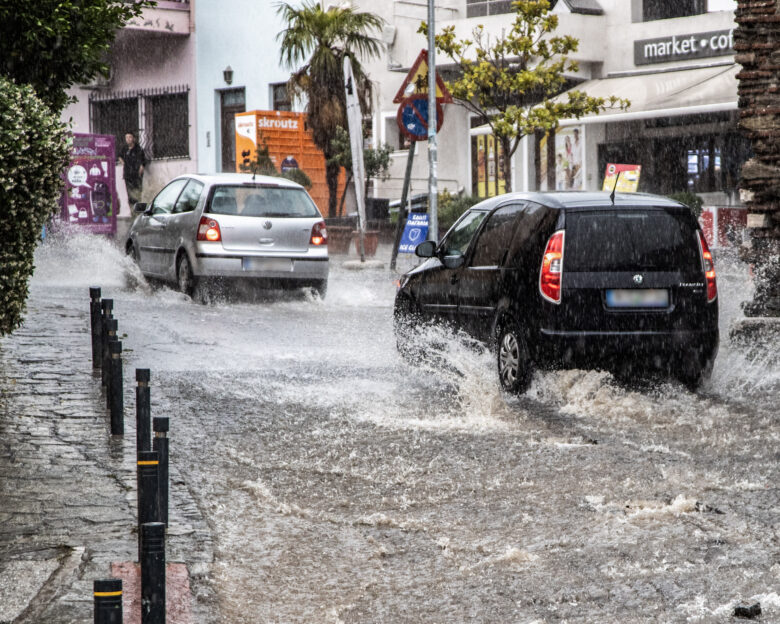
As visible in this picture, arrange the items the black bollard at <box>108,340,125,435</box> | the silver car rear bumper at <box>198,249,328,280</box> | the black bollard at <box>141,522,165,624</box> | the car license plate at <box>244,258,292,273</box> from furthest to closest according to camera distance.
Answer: the car license plate at <box>244,258,292,273</box> < the silver car rear bumper at <box>198,249,328,280</box> < the black bollard at <box>108,340,125,435</box> < the black bollard at <box>141,522,165,624</box>

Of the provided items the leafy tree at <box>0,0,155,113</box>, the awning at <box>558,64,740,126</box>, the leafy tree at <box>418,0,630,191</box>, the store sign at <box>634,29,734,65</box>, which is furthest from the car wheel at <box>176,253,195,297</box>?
the store sign at <box>634,29,734,65</box>

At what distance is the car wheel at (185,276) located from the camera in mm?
16688

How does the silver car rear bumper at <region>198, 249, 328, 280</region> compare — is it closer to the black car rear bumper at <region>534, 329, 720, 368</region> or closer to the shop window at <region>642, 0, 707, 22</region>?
the black car rear bumper at <region>534, 329, 720, 368</region>

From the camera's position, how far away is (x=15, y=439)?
25.8 feet

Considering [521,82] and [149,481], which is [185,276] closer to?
[521,82]

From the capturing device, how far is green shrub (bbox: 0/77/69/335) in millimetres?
7324

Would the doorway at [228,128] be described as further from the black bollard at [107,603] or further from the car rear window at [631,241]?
the black bollard at [107,603]

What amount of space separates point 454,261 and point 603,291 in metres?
1.60

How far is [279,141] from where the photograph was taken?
34.0m

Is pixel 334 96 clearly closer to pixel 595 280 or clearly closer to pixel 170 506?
pixel 595 280

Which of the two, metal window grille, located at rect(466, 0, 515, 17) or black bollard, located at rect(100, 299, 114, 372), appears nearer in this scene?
black bollard, located at rect(100, 299, 114, 372)

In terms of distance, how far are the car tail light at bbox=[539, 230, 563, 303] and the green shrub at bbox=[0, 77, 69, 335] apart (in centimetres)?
337

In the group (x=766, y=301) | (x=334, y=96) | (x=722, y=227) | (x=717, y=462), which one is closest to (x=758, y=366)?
(x=766, y=301)

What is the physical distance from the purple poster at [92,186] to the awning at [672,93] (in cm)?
978
